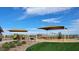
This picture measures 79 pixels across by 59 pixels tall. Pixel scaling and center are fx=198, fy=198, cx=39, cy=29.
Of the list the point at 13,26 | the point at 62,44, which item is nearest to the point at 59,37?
the point at 62,44

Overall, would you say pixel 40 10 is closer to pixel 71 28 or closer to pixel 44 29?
pixel 44 29

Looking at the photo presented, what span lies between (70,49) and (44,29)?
0.37 m

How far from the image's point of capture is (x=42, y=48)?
7.25ft

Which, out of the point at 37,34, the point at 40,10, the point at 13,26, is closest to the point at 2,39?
the point at 13,26

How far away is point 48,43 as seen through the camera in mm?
2225

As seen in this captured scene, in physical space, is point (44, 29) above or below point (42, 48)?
above

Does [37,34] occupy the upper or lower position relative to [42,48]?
A: upper

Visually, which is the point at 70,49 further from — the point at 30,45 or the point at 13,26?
the point at 13,26

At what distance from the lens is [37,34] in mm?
2223
